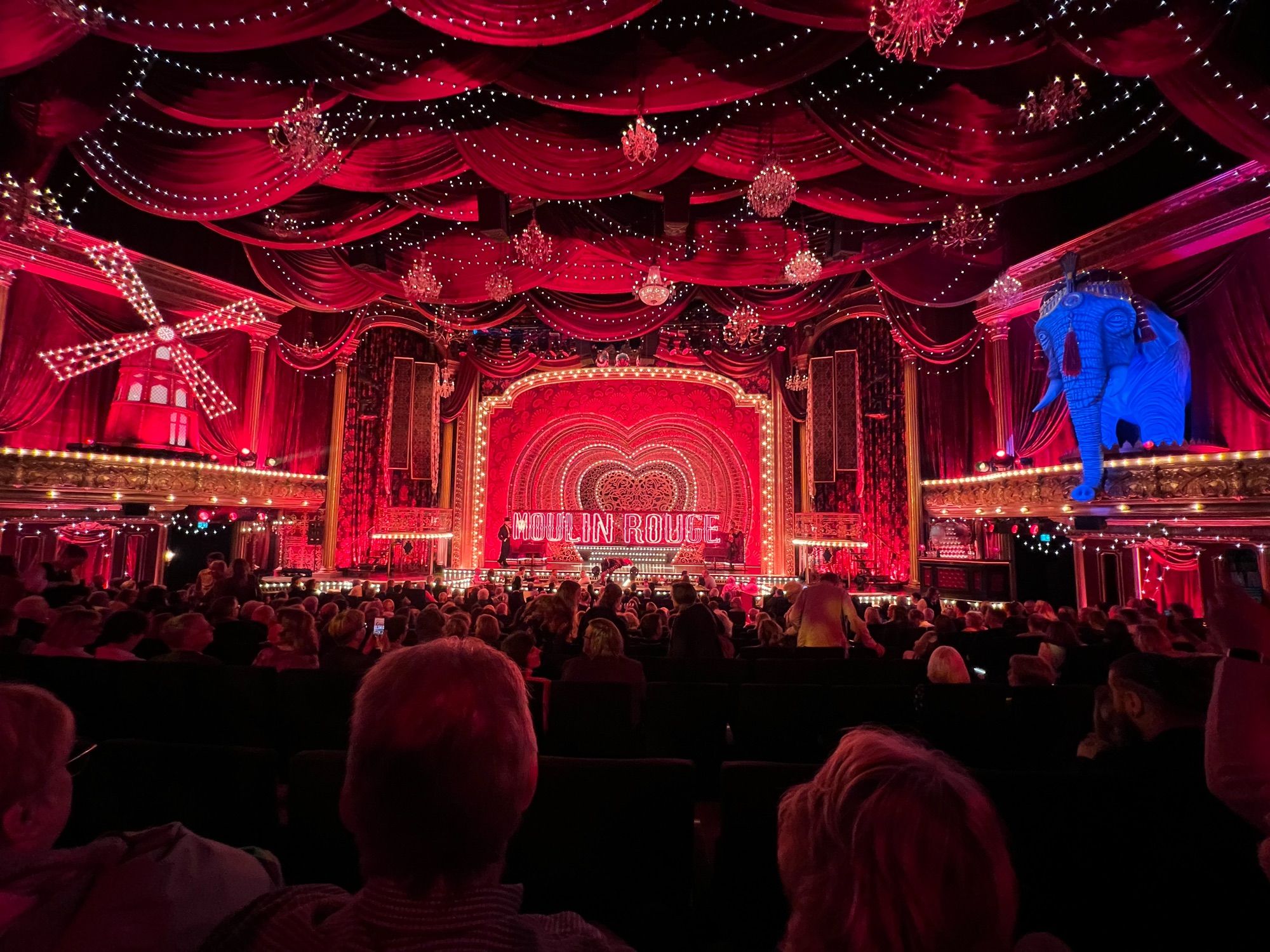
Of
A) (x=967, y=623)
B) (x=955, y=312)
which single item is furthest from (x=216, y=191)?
(x=955, y=312)

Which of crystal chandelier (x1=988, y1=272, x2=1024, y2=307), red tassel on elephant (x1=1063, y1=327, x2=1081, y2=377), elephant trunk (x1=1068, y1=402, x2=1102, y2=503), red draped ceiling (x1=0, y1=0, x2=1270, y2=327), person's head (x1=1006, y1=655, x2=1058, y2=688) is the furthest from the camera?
red tassel on elephant (x1=1063, y1=327, x2=1081, y2=377)

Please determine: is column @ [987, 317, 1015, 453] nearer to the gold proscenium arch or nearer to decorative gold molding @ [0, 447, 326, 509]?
the gold proscenium arch

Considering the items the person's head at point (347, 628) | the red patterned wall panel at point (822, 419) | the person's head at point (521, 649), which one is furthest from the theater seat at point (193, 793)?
the red patterned wall panel at point (822, 419)

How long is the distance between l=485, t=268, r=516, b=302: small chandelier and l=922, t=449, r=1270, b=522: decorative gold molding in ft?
24.6

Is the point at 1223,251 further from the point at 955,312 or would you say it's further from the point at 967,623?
the point at 967,623

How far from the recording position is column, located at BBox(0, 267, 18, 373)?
28.8 feet

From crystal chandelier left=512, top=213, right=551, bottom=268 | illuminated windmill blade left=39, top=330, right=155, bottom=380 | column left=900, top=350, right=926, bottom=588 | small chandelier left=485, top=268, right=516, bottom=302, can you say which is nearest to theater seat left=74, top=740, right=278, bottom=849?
crystal chandelier left=512, top=213, right=551, bottom=268

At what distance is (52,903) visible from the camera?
84 cm

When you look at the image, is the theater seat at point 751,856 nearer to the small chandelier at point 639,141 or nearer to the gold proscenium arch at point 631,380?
the small chandelier at point 639,141

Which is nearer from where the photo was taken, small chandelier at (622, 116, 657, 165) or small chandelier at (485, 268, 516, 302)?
small chandelier at (622, 116, 657, 165)

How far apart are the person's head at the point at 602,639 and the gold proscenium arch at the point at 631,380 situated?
13.8 m

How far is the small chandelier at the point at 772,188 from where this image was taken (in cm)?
577

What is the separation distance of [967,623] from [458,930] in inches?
277

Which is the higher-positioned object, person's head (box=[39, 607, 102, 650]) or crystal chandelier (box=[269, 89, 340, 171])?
crystal chandelier (box=[269, 89, 340, 171])
